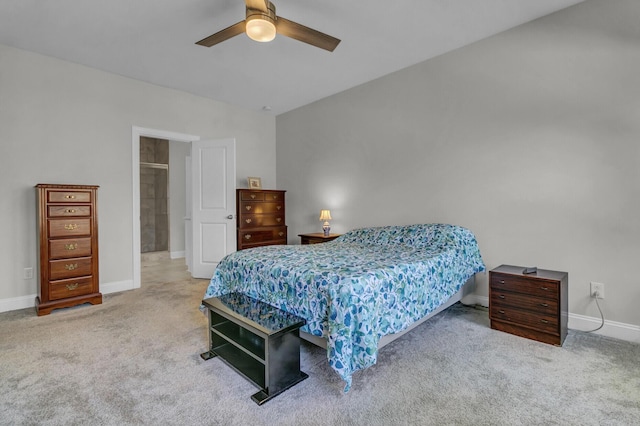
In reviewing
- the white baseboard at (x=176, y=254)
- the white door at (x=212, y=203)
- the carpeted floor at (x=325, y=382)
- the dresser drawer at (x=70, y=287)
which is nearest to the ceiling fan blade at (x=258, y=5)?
the carpeted floor at (x=325, y=382)

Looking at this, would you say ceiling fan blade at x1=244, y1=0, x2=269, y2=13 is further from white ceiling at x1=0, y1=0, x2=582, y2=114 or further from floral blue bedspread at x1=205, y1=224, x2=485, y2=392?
floral blue bedspread at x1=205, y1=224, x2=485, y2=392

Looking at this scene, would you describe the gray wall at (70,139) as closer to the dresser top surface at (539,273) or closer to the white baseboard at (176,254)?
the white baseboard at (176,254)

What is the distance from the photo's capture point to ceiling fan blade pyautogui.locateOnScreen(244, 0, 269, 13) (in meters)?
2.10

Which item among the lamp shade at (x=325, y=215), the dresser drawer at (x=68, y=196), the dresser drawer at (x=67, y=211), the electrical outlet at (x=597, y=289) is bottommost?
the electrical outlet at (x=597, y=289)

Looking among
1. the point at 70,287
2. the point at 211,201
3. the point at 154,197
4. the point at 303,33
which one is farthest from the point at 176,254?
the point at 303,33

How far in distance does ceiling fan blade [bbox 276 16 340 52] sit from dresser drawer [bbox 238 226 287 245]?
284 centimetres

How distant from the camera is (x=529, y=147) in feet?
9.87

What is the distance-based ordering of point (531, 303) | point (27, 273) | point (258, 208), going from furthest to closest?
point (258, 208)
point (27, 273)
point (531, 303)

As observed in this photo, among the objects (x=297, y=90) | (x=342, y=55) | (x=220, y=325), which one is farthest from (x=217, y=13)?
(x=220, y=325)

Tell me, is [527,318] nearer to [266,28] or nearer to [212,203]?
[266,28]

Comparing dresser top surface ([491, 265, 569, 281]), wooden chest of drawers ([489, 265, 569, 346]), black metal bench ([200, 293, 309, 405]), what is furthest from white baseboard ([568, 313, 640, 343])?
black metal bench ([200, 293, 309, 405])

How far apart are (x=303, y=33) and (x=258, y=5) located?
1.44 feet

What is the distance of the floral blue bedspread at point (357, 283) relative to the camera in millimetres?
1776

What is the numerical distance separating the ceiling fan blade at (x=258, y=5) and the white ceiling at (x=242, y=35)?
62 cm
